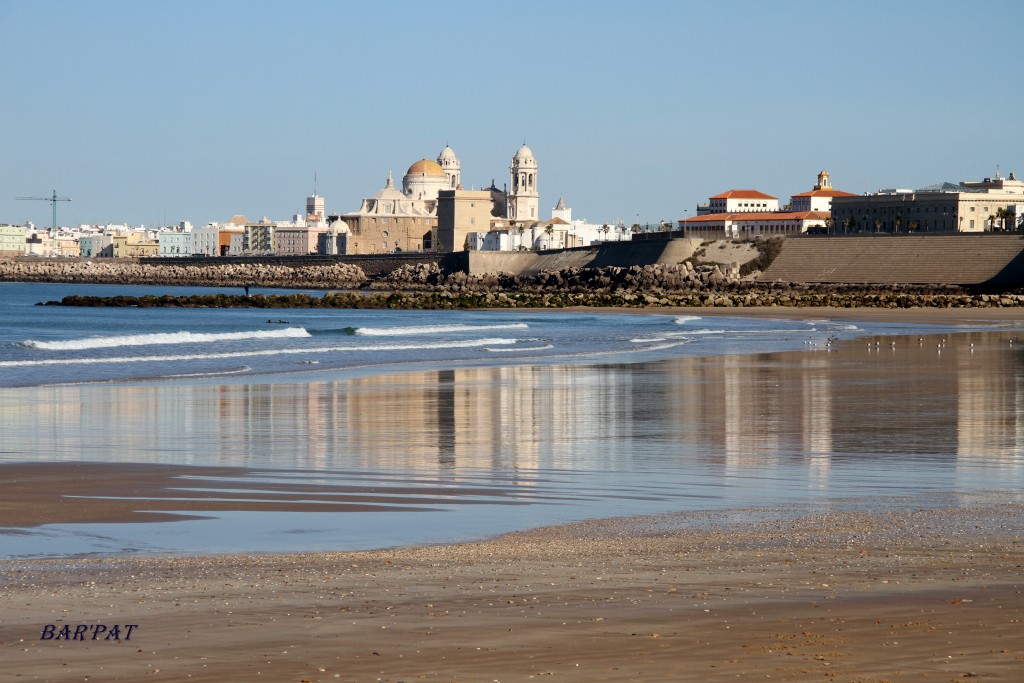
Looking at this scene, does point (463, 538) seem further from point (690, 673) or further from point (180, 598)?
point (690, 673)

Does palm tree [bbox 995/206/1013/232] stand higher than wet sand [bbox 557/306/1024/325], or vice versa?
palm tree [bbox 995/206/1013/232]

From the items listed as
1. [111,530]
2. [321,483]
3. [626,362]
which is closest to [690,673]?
[111,530]

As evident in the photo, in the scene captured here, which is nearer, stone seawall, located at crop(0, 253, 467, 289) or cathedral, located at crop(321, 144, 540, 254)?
stone seawall, located at crop(0, 253, 467, 289)

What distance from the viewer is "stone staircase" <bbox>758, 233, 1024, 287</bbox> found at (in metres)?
83.0

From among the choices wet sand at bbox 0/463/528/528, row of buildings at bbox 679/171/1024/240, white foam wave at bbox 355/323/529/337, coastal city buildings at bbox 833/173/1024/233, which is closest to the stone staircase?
row of buildings at bbox 679/171/1024/240

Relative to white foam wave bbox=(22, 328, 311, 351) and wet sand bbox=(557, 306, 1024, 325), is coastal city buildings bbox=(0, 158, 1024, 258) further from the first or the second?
white foam wave bbox=(22, 328, 311, 351)

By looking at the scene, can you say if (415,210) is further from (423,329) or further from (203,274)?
(423,329)

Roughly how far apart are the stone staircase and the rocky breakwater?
4238 cm

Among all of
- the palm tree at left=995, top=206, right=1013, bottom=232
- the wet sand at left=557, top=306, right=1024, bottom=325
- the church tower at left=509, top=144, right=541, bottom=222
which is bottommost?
the wet sand at left=557, top=306, right=1024, bottom=325

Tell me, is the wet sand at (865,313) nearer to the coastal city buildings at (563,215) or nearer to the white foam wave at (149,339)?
the white foam wave at (149,339)

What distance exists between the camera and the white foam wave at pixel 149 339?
32.5m

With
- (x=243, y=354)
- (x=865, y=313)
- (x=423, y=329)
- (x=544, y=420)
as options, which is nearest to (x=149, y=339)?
(x=243, y=354)

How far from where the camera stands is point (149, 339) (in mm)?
35688

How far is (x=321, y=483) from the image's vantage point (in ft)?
34.3
